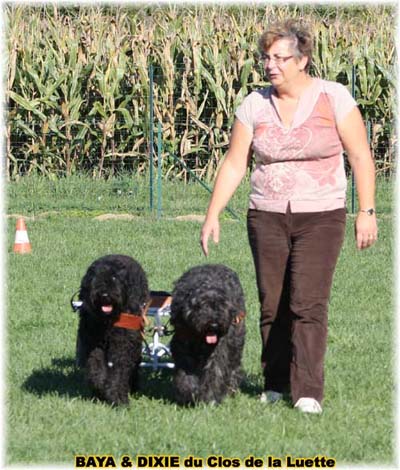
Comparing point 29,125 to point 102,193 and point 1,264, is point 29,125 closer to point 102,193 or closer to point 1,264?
point 102,193

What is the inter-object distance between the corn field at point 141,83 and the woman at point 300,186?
39.3 ft

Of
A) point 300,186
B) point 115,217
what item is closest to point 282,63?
point 300,186

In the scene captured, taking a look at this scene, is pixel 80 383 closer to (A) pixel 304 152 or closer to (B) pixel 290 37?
(A) pixel 304 152

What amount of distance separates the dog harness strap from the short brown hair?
1.85m

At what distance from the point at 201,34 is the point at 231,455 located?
14.7 m

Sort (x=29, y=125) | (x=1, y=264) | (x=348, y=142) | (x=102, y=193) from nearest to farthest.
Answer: (x=348, y=142) < (x=1, y=264) < (x=102, y=193) < (x=29, y=125)

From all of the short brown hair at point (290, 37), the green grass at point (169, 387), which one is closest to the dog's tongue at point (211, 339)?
the green grass at point (169, 387)

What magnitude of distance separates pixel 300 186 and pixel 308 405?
4.43ft

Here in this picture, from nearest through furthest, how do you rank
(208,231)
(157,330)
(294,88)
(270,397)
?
1. (294,88)
2. (208,231)
3. (270,397)
4. (157,330)

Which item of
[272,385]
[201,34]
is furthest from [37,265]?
[201,34]

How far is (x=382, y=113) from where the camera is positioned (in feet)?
66.5

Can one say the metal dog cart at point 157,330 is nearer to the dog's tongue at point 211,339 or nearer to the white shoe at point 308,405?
the dog's tongue at point 211,339

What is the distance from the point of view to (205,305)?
6.86m

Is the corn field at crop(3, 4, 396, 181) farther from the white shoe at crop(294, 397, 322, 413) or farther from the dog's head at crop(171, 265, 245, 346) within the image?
the white shoe at crop(294, 397, 322, 413)
